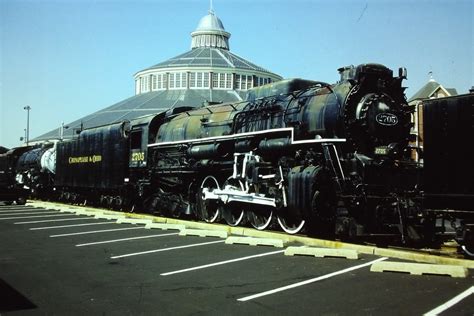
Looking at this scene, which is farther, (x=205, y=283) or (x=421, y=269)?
(x=421, y=269)

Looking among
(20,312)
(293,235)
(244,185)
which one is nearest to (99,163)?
(244,185)

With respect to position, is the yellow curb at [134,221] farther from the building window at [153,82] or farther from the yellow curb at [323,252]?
the building window at [153,82]

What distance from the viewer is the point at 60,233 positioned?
547 inches

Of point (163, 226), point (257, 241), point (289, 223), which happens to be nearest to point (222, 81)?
point (163, 226)

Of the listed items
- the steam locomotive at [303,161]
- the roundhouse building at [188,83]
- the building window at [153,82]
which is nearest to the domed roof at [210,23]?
the roundhouse building at [188,83]

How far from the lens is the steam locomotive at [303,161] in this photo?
1098cm

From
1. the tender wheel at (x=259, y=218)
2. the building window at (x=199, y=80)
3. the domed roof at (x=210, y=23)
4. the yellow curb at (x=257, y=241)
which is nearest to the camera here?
the yellow curb at (x=257, y=241)

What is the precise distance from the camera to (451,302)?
Answer: 6.25 meters

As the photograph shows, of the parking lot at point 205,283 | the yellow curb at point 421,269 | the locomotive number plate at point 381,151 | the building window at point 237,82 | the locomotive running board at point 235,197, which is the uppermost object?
the building window at point 237,82

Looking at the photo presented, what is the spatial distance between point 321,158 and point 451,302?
233 inches

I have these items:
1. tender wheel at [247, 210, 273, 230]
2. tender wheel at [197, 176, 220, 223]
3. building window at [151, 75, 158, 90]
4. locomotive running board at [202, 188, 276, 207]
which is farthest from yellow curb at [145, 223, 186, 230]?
building window at [151, 75, 158, 90]

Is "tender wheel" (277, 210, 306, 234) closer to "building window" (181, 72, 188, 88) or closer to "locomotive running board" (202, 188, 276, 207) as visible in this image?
"locomotive running board" (202, 188, 276, 207)

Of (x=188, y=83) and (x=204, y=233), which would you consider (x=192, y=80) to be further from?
(x=204, y=233)

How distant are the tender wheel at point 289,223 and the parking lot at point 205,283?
176 centimetres
